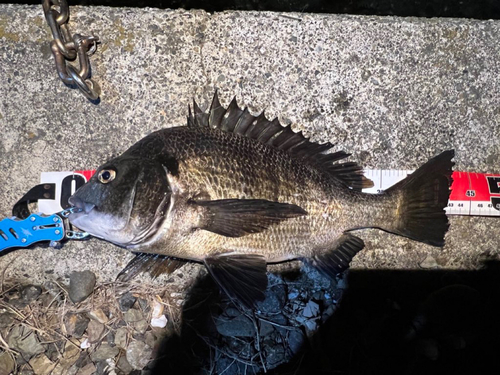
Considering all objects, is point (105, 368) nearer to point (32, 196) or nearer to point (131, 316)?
point (131, 316)

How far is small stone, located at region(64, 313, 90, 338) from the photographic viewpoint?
226 cm

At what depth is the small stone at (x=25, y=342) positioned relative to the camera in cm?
223

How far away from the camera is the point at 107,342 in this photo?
7.47ft

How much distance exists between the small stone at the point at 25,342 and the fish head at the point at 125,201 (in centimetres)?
102

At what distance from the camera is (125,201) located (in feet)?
5.63

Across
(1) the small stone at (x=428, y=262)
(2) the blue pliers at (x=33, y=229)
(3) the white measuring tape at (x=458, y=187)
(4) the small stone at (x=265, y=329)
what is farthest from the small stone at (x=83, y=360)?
(1) the small stone at (x=428, y=262)

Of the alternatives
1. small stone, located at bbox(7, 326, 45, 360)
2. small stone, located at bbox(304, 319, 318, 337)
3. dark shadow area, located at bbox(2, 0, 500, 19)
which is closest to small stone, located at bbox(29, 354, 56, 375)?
small stone, located at bbox(7, 326, 45, 360)

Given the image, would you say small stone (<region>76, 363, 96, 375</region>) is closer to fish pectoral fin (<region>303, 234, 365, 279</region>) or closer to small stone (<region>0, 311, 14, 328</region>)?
small stone (<region>0, 311, 14, 328</region>)

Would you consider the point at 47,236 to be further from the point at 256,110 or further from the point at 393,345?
the point at 393,345

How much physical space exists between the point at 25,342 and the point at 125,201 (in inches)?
50.8

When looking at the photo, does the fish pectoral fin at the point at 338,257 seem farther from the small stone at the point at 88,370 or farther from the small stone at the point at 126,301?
the small stone at the point at 88,370

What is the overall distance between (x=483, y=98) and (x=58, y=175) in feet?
9.01

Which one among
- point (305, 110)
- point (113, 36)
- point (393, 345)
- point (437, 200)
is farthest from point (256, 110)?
point (393, 345)

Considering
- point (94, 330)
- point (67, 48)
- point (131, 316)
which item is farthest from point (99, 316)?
point (67, 48)
